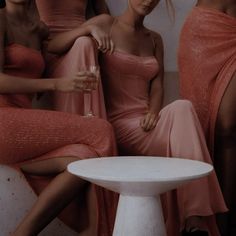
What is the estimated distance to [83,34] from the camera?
1.89 m

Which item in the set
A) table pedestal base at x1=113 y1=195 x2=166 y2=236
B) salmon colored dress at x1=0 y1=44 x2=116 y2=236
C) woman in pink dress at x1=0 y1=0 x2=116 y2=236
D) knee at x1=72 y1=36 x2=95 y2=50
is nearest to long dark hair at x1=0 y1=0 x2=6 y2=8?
woman in pink dress at x1=0 y1=0 x2=116 y2=236

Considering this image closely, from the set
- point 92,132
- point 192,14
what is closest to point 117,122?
point 92,132

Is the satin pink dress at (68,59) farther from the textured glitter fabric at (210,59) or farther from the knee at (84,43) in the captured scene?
the textured glitter fabric at (210,59)

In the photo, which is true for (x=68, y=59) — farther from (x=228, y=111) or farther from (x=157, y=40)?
(x=228, y=111)

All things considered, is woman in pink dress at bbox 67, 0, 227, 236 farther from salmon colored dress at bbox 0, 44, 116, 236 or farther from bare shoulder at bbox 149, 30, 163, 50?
salmon colored dress at bbox 0, 44, 116, 236

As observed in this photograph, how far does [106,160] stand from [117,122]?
1.30 feet

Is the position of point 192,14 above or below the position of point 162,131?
above

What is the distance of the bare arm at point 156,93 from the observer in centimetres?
188

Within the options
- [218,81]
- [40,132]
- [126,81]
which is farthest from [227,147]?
[40,132]

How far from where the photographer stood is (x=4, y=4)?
75.3 inches

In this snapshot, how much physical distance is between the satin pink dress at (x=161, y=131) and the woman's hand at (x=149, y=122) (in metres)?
0.02

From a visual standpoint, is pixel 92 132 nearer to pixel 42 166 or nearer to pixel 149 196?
pixel 42 166

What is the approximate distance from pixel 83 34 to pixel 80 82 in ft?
0.94

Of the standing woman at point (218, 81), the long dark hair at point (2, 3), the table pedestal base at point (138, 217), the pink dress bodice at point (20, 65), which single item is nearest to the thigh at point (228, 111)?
the standing woman at point (218, 81)
